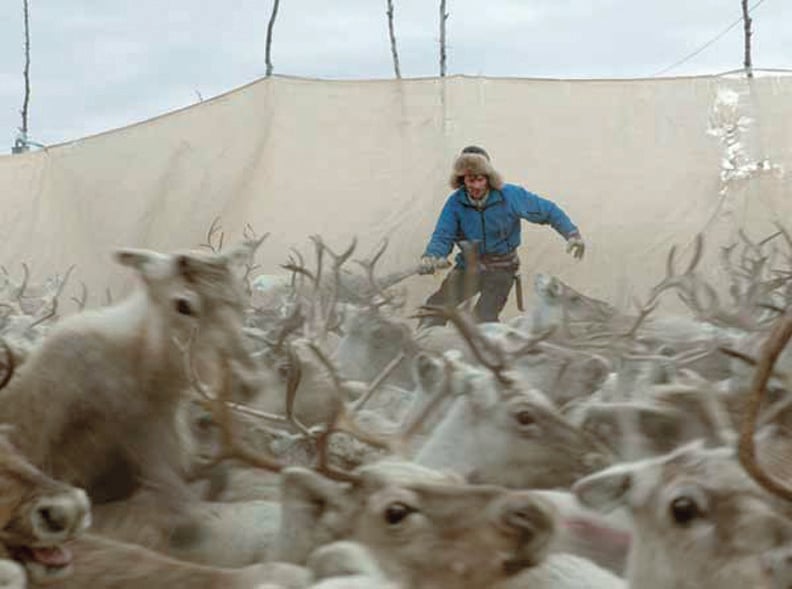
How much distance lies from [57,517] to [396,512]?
65 centimetres

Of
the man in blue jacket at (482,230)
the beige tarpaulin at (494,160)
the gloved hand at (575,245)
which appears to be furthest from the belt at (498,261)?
the beige tarpaulin at (494,160)

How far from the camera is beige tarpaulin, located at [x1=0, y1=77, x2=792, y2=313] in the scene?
9805mm

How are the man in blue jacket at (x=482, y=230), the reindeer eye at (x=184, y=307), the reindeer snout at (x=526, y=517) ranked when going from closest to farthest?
the reindeer snout at (x=526, y=517)
the reindeer eye at (x=184, y=307)
the man in blue jacket at (x=482, y=230)

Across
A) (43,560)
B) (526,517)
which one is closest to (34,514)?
(43,560)

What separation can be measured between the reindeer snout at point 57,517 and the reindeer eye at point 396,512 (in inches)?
23.4

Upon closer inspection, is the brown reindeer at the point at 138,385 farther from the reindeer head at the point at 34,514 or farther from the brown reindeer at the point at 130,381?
the reindeer head at the point at 34,514

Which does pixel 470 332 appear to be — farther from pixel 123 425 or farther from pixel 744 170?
pixel 744 170

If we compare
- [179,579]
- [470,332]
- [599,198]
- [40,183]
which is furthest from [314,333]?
[40,183]

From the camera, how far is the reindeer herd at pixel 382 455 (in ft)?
8.68

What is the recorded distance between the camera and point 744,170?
9.96 metres

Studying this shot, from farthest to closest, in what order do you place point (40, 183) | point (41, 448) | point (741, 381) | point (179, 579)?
point (40, 183), point (741, 381), point (41, 448), point (179, 579)

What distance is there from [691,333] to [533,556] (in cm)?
327

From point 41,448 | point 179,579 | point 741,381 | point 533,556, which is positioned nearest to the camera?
point 533,556

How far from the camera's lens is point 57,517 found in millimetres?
2859
